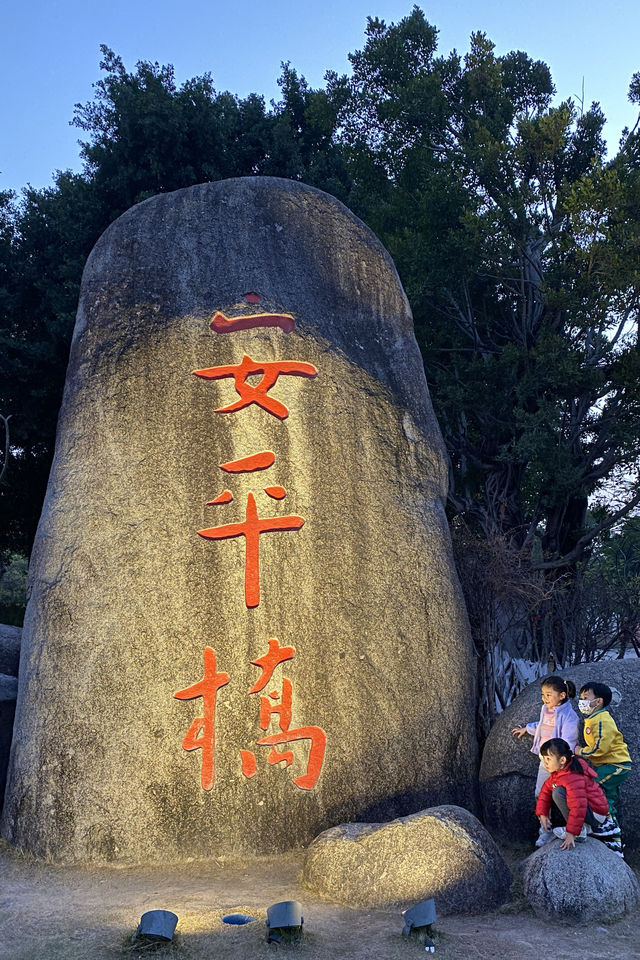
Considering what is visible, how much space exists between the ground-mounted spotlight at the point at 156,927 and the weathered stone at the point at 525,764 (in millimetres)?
2852

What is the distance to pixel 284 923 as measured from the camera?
3.89 meters

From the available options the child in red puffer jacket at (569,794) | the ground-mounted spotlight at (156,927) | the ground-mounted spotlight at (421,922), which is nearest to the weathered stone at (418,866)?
the ground-mounted spotlight at (421,922)

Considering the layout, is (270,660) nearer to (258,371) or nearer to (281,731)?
(281,731)

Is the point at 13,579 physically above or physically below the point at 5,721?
above

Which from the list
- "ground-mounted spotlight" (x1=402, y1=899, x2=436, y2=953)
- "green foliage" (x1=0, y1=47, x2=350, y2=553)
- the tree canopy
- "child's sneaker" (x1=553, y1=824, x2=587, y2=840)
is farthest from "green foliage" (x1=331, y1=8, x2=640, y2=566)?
"ground-mounted spotlight" (x1=402, y1=899, x2=436, y2=953)

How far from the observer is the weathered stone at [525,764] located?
5668 millimetres

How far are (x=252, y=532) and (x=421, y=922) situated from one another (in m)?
2.71

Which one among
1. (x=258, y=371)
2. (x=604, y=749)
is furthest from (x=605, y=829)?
(x=258, y=371)

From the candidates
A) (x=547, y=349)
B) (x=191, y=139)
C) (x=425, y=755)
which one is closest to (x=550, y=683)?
(x=425, y=755)

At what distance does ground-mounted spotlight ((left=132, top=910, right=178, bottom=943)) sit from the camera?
3.84 m

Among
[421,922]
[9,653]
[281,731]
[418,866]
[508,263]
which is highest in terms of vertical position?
[508,263]

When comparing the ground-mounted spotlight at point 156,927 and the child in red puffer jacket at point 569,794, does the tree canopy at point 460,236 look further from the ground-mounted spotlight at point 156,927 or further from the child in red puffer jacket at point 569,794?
the ground-mounted spotlight at point 156,927

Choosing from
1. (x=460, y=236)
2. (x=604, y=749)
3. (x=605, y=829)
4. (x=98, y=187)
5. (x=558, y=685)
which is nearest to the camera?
(x=605, y=829)

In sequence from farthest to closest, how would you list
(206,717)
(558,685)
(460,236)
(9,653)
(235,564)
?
(460,236)
(9,653)
(235,564)
(558,685)
(206,717)
